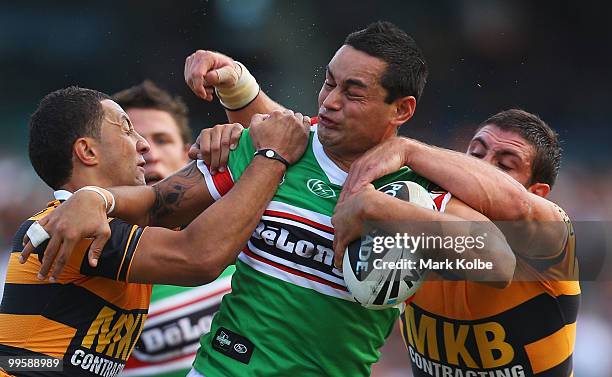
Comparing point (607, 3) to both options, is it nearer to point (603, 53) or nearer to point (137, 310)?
point (603, 53)

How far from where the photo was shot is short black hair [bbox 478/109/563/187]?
5.02 metres

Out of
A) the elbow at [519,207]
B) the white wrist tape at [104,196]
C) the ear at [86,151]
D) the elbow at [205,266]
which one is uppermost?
the elbow at [519,207]

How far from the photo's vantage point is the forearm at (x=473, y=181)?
157 inches

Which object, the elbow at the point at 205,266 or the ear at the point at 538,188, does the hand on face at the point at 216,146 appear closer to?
the elbow at the point at 205,266

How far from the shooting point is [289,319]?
4.01 m

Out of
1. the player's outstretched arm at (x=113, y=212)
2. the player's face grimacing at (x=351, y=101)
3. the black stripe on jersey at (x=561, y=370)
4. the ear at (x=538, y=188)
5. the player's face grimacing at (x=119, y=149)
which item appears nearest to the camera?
the player's outstretched arm at (x=113, y=212)

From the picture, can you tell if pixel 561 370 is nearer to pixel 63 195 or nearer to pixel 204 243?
pixel 204 243

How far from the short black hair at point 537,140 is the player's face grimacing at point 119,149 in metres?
1.96

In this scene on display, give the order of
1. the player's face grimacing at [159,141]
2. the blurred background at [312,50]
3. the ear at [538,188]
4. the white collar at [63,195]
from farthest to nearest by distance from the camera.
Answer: the blurred background at [312,50] < the player's face grimacing at [159,141] < the ear at [538,188] < the white collar at [63,195]

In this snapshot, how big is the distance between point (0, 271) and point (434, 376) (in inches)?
205

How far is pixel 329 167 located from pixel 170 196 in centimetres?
74

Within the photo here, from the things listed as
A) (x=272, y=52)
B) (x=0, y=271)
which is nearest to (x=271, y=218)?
(x=0, y=271)

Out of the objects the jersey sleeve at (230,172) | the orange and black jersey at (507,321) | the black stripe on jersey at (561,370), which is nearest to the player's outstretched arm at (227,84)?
the jersey sleeve at (230,172)

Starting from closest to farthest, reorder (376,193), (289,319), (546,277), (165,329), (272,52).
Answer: (376,193) → (289,319) → (546,277) → (165,329) → (272,52)
